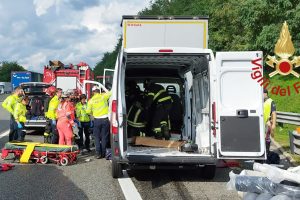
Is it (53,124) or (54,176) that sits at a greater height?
(53,124)

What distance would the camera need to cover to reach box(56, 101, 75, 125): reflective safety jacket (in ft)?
36.6

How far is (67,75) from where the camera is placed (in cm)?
2488

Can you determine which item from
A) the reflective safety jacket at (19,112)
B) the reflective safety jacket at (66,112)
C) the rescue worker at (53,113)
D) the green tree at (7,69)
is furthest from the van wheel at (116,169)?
the green tree at (7,69)

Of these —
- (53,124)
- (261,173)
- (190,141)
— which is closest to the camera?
(261,173)

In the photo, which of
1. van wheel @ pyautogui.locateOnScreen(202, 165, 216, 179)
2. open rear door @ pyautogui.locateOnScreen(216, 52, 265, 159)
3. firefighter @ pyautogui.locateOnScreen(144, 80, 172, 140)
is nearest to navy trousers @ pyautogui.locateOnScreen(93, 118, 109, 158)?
firefighter @ pyautogui.locateOnScreen(144, 80, 172, 140)

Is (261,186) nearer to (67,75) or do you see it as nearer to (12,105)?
(12,105)

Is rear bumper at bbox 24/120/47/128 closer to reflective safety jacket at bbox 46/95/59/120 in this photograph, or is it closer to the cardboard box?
reflective safety jacket at bbox 46/95/59/120

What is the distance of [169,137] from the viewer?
9.59m

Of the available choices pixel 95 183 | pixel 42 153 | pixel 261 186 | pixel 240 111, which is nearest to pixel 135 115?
pixel 95 183

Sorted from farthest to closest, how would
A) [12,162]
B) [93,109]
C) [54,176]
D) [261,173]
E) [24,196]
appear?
[93,109] → [12,162] → [54,176] → [24,196] → [261,173]

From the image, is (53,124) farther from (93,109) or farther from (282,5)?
(282,5)

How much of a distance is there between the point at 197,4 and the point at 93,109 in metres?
50.3

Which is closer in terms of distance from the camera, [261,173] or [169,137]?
[261,173]

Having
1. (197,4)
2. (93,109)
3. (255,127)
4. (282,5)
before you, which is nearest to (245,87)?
(255,127)
